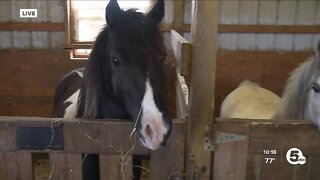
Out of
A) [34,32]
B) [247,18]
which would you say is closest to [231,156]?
[247,18]

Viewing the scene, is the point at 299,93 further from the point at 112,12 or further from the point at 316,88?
the point at 112,12

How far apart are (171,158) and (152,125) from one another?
8.3 inches

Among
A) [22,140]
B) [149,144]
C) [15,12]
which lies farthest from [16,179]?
[15,12]

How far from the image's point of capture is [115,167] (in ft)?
4.31

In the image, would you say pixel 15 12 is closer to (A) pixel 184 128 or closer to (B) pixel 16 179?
(B) pixel 16 179

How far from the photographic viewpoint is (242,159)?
50.4 inches

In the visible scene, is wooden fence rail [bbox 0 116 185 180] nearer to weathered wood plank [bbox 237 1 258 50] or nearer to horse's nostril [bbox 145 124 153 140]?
horse's nostril [bbox 145 124 153 140]

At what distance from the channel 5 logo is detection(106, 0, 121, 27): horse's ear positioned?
83 centimetres

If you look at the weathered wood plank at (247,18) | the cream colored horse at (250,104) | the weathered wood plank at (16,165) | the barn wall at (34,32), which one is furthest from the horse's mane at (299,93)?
the barn wall at (34,32)

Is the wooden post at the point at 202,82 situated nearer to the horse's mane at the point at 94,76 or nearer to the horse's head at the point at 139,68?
the horse's head at the point at 139,68

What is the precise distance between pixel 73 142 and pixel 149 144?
31 centimetres

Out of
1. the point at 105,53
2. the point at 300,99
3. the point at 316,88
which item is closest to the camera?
the point at 105,53

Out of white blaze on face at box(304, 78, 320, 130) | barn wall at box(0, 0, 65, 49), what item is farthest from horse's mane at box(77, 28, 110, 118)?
barn wall at box(0, 0, 65, 49)

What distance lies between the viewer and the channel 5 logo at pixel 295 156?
1274mm
